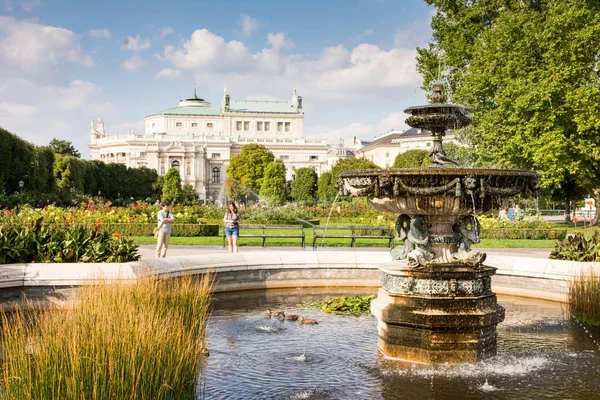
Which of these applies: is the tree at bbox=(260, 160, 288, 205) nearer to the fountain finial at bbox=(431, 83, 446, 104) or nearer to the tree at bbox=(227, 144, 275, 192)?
the tree at bbox=(227, 144, 275, 192)

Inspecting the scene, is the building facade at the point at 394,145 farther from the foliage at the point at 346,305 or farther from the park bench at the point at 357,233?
the foliage at the point at 346,305

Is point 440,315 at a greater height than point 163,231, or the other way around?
point 163,231

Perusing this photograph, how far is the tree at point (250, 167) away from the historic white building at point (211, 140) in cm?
2417

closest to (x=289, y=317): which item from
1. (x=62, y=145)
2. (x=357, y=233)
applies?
(x=357, y=233)

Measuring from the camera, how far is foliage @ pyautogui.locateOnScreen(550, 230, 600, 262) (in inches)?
418

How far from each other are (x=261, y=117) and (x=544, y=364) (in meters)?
115

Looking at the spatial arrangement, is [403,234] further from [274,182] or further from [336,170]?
[336,170]

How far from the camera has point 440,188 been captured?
6973 millimetres

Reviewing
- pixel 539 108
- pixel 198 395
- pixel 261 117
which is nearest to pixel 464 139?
pixel 539 108

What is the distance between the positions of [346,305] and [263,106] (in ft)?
371

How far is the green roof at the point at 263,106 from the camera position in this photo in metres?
120

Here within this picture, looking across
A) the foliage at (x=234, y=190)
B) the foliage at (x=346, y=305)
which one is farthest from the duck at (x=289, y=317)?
the foliage at (x=234, y=190)

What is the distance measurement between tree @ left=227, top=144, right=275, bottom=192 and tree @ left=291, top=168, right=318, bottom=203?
4.83m

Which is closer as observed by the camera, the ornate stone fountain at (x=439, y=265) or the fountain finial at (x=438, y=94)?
the ornate stone fountain at (x=439, y=265)
